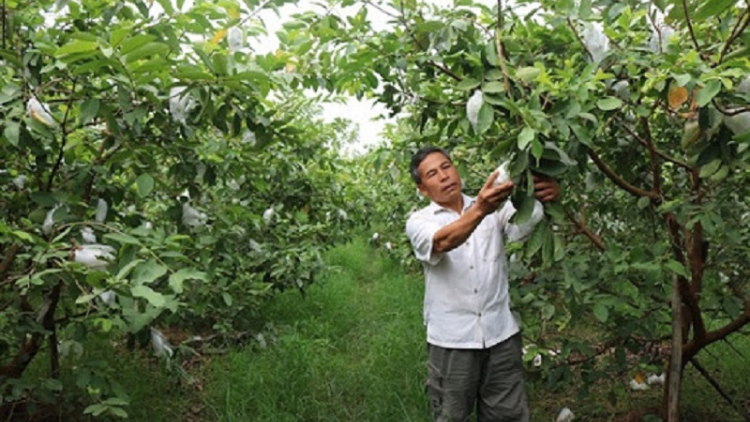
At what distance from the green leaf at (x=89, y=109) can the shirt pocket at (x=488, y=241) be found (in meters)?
1.07

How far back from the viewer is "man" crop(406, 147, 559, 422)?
1.83m

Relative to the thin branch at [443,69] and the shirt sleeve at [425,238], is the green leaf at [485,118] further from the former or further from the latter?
the shirt sleeve at [425,238]

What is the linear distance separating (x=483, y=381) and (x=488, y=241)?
0.42m

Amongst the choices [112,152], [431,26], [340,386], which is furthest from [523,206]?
[340,386]

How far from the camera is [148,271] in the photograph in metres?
1.23

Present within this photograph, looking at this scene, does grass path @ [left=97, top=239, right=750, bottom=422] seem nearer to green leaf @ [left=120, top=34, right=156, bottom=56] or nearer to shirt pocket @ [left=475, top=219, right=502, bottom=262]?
shirt pocket @ [left=475, top=219, right=502, bottom=262]

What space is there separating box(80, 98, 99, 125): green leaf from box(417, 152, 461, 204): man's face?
91 centimetres

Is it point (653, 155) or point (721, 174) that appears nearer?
point (721, 174)

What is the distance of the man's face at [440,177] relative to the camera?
1.88 meters

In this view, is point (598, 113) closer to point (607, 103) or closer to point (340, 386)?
point (607, 103)

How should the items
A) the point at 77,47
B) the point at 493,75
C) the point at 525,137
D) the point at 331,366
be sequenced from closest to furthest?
the point at 525,137
the point at 77,47
the point at 493,75
the point at 331,366

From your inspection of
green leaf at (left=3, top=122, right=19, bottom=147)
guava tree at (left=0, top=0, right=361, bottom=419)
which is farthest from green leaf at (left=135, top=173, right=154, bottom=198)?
green leaf at (left=3, top=122, right=19, bottom=147)

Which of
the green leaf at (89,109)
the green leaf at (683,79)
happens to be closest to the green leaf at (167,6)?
the green leaf at (89,109)

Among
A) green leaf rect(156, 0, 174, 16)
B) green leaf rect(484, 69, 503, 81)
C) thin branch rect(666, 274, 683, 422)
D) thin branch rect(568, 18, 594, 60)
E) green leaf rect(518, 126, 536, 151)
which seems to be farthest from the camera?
thin branch rect(666, 274, 683, 422)
